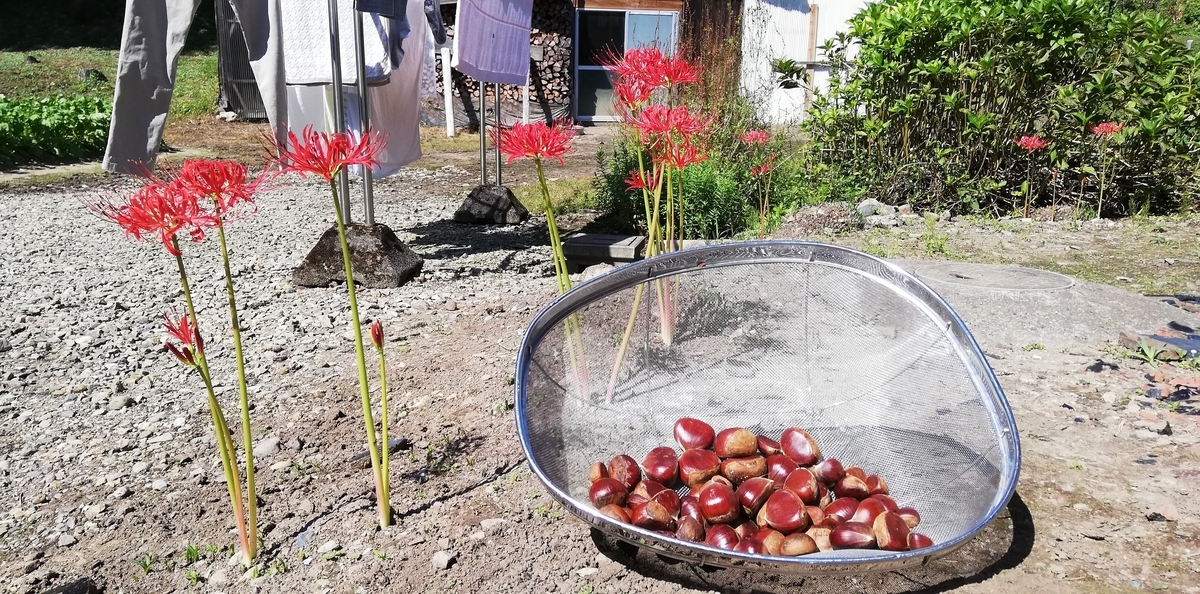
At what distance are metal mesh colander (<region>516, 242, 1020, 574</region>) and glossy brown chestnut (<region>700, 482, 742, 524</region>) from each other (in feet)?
0.95

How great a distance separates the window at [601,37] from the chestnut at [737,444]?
11617 millimetres

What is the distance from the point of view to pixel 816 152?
Result: 6.40m

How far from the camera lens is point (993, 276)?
4129 millimetres

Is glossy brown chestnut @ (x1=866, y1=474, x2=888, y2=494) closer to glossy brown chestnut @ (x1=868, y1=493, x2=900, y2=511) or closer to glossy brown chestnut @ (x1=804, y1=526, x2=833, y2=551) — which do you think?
glossy brown chestnut @ (x1=868, y1=493, x2=900, y2=511)

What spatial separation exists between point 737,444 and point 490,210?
175 inches

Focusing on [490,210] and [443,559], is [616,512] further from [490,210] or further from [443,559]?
[490,210]

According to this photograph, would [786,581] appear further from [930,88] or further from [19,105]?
[19,105]

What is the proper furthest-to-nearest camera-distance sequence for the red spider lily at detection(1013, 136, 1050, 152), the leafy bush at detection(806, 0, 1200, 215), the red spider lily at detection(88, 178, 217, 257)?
the leafy bush at detection(806, 0, 1200, 215), the red spider lily at detection(1013, 136, 1050, 152), the red spider lily at detection(88, 178, 217, 257)

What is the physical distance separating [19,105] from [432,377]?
330 inches

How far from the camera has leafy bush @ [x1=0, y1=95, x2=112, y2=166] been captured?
8.40m

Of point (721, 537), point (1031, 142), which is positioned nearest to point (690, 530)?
point (721, 537)

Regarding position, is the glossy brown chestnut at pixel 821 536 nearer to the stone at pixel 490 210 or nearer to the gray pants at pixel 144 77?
the gray pants at pixel 144 77

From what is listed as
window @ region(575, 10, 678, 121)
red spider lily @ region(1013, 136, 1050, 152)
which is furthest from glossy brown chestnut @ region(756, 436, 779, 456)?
window @ region(575, 10, 678, 121)

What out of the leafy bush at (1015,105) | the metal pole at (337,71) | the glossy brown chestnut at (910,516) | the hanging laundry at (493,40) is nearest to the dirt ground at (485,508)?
the glossy brown chestnut at (910,516)
